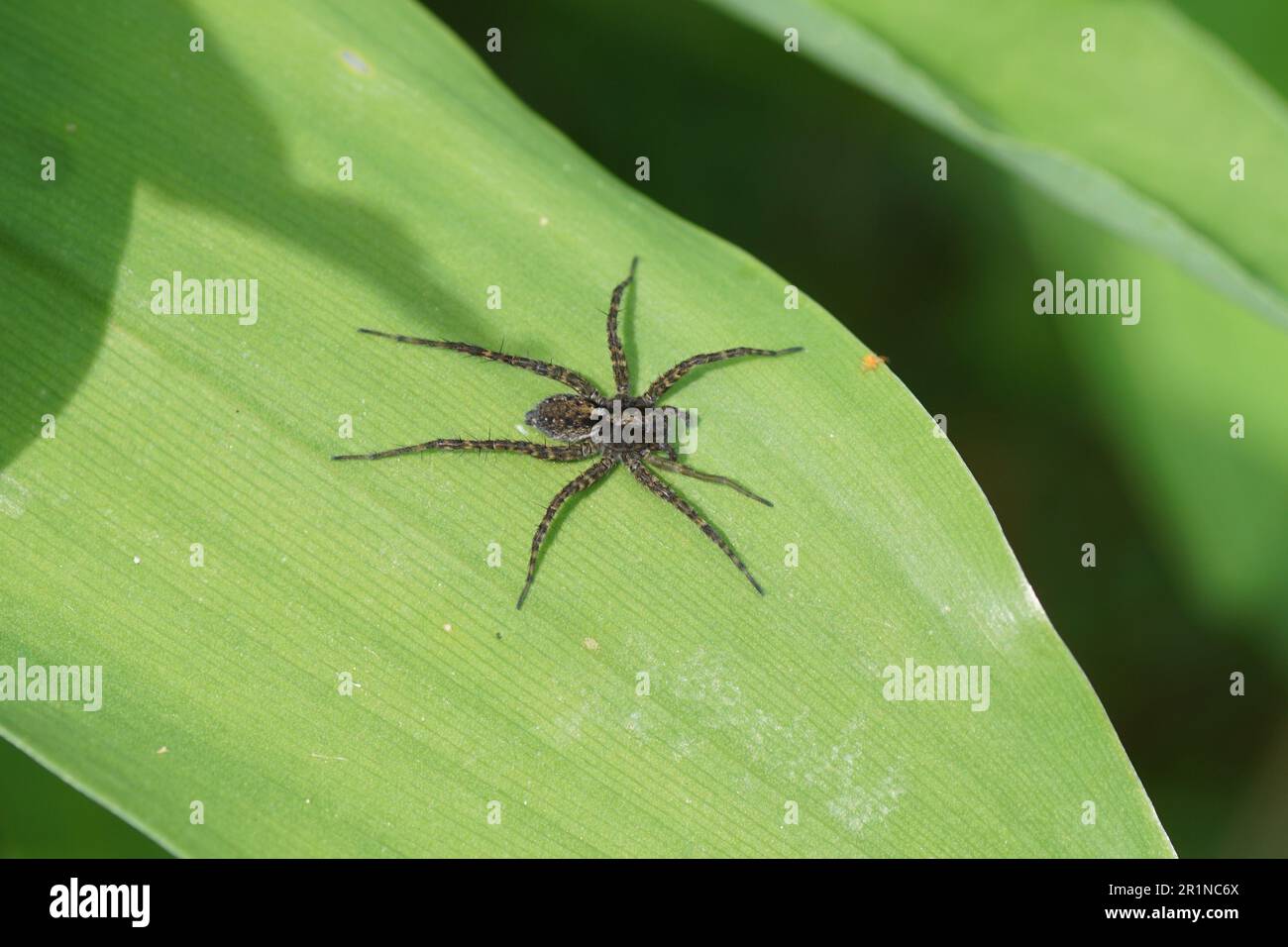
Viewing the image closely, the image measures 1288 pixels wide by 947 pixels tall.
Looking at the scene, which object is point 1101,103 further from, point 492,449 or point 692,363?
point 492,449

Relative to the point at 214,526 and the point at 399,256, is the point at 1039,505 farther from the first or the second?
the point at 214,526

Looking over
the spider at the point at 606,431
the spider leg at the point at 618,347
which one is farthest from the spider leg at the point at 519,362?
the spider leg at the point at 618,347

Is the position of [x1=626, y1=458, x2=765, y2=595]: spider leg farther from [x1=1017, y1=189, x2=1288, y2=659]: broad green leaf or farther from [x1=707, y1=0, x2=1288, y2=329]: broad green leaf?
[x1=1017, y1=189, x2=1288, y2=659]: broad green leaf

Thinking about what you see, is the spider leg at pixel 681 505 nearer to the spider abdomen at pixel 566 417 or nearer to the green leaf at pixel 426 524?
the green leaf at pixel 426 524

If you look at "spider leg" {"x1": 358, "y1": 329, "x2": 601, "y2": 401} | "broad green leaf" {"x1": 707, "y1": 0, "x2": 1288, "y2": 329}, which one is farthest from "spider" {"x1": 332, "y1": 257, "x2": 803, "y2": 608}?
"broad green leaf" {"x1": 707, "y1": 0, "x2": 1288, "y2": 329}

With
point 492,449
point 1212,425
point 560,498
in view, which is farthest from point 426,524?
point 1212,425

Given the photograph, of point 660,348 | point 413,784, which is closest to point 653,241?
point 660,348
